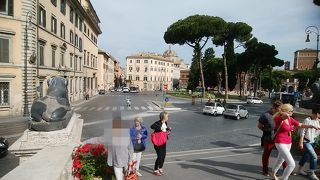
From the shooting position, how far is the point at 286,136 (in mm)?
6133

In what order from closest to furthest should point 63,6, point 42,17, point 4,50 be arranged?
1. point 4,50
2. point 42,17
3. point 63,6

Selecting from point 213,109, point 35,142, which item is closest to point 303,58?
point 213,109

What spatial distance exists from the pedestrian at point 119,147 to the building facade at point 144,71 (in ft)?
363

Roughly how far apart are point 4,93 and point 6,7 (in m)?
6.89

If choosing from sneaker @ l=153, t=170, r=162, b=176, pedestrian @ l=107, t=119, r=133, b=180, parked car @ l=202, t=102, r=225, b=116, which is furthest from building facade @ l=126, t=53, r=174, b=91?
pedestrian @ l=107, t=119, r=133, b=180

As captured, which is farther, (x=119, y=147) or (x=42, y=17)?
(x=42, y=17)

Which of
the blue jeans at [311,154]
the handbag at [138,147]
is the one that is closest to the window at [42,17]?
the handbag at [138,147]

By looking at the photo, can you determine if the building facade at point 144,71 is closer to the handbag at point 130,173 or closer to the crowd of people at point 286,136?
the crowd of people at point 286,136

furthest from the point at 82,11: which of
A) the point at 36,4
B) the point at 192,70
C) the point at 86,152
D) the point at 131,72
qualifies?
the point at 131,72

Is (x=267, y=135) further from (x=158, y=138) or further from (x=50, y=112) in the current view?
(x=50, y=112)

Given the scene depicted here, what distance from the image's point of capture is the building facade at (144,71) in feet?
391

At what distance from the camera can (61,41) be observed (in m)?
34.8

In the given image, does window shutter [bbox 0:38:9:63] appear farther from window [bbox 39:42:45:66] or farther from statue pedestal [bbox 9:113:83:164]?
statue pedestal [bbox 9:113:83:164]

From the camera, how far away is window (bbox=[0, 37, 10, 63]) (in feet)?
73.4
